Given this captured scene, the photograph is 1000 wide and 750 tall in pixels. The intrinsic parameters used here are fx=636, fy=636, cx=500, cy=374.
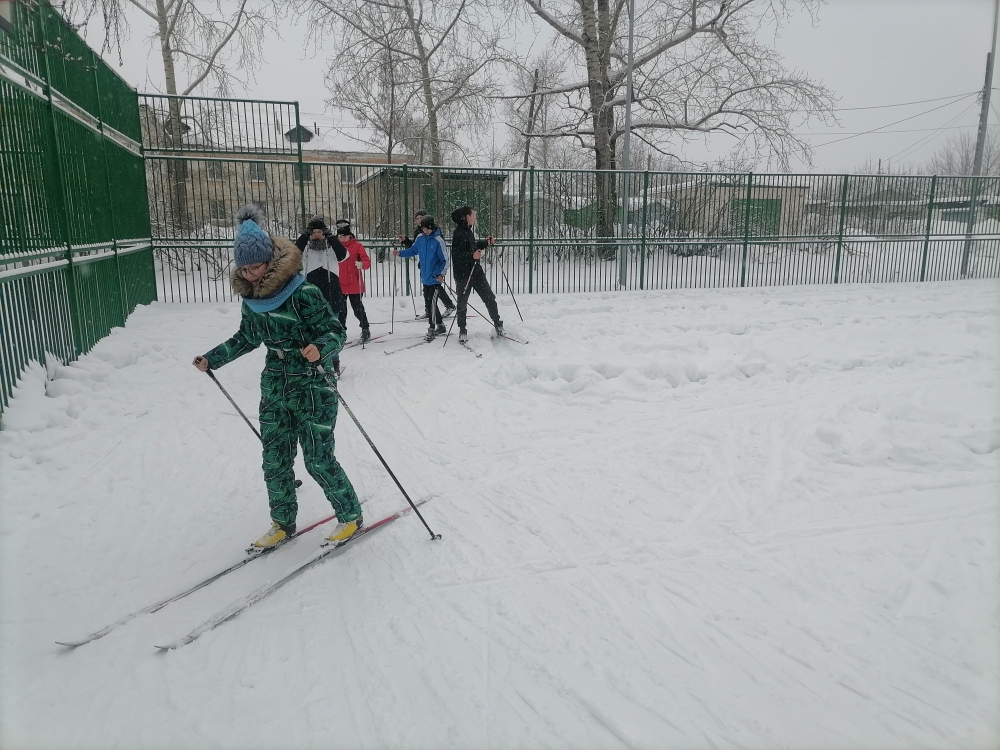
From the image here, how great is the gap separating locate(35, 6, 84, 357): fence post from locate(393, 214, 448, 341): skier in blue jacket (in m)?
4.00

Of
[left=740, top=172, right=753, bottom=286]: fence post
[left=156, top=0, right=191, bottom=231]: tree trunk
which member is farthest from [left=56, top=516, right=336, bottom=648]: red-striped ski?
[left=740, top=172, right=753, bottom=286]: fence post

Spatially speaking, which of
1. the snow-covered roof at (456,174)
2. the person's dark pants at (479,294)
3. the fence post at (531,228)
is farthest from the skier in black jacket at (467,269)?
the fence post at (531,228)

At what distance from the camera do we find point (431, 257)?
8953mm

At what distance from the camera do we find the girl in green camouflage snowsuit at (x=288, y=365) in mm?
3463

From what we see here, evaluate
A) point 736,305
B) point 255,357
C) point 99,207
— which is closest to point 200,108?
point 99,207

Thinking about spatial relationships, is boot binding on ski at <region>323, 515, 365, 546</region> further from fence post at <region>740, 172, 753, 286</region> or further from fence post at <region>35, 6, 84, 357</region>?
fence post at <region>740, 172, 753, 286</region>

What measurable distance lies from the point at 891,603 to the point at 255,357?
23.5 ft

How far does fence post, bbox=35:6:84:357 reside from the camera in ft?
20.6

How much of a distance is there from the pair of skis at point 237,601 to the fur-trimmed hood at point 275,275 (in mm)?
1508

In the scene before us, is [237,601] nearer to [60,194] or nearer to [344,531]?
[344,531]

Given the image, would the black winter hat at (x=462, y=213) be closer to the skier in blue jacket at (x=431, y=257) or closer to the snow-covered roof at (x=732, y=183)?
the skier in blue jacket at (x=431, y=257)

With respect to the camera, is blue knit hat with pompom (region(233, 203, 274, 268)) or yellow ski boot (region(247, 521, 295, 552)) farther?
yellow ski boot (region(247, 521, 295, 552))

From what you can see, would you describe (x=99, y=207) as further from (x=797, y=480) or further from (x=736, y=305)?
(x=736, y=305)

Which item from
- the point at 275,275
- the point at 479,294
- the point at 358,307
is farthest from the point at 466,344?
the point at 275,275
